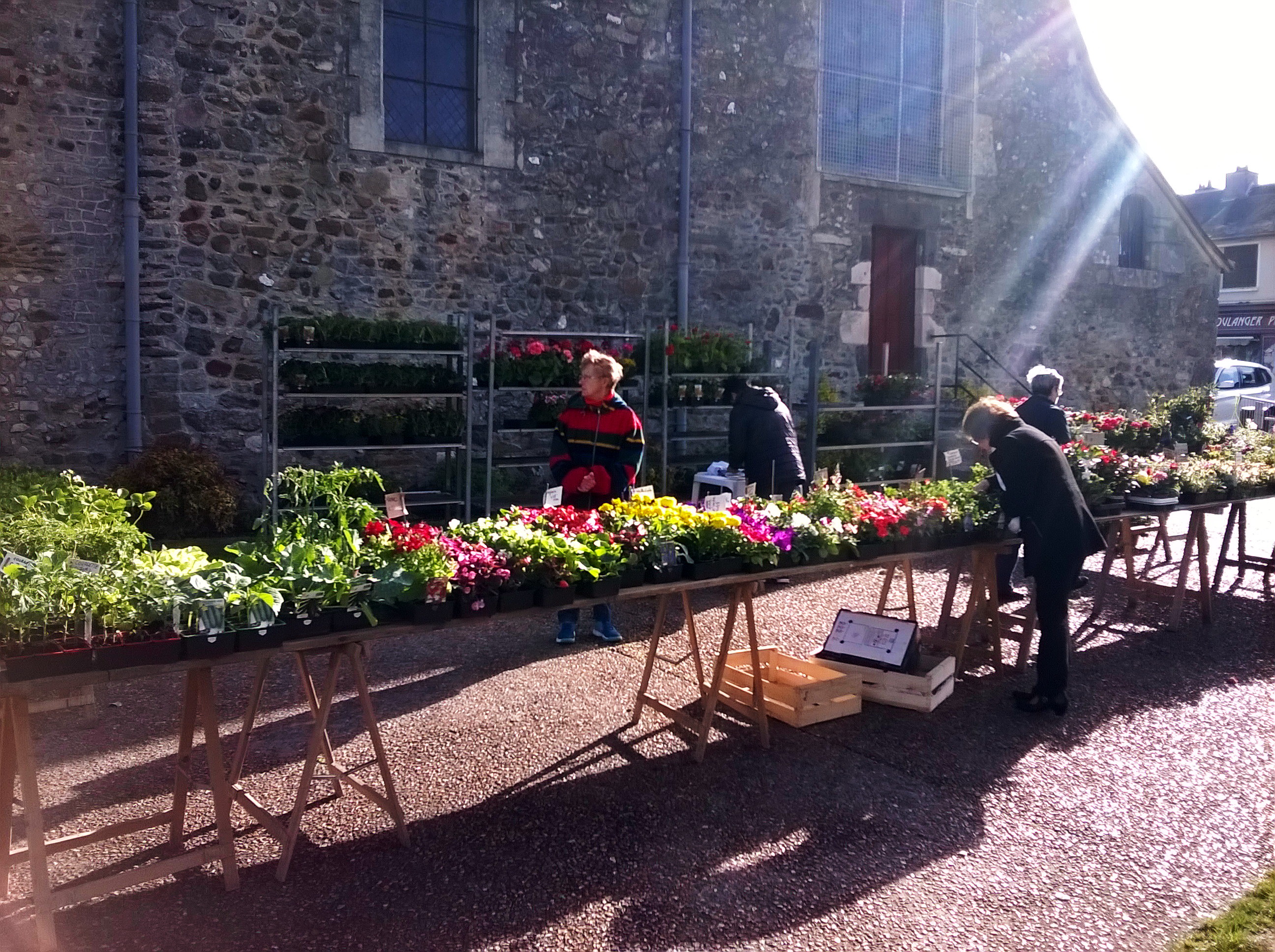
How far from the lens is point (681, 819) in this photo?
4207mm

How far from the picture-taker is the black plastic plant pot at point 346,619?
3793 millimetres

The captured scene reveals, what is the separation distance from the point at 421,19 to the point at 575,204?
233cm

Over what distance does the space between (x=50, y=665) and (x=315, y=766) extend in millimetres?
1083

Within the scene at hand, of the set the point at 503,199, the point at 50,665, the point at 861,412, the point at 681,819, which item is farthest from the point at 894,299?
the point at 50,665

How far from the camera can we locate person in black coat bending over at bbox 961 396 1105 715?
535 centimetres

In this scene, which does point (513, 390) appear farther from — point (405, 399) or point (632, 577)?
point (632, 577)

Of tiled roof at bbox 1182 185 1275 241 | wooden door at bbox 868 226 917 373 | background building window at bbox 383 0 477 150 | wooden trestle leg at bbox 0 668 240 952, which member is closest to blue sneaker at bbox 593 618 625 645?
wooden trestle leg at bbox 0 668 240 952

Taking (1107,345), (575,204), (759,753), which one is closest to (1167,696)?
(759,753)

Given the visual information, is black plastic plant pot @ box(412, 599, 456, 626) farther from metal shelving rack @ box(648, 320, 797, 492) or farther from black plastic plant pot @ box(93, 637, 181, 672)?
metal shelving rack @ box(648, 320, 797, 492)

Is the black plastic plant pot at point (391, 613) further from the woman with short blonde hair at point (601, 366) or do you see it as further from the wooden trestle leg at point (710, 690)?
the woman with short blonde hair at point (601, 366)

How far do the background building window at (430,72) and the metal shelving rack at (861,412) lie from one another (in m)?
4.26

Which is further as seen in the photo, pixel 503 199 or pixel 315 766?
pixel 503 199

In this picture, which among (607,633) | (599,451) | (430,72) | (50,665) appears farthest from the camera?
(430,72)

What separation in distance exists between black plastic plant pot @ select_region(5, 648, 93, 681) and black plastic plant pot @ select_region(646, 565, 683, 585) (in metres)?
2.22
